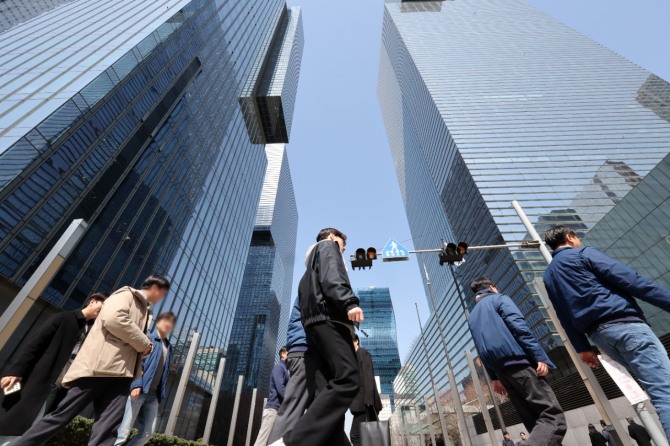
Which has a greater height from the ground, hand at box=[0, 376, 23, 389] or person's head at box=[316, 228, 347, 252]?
person's head at box=[316, 228, 347, 252]

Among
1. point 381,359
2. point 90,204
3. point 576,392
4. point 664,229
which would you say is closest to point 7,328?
point 90,204

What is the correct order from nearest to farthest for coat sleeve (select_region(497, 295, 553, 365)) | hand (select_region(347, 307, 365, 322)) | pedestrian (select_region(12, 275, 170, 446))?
1. hand (select_region(347, 307, 365, 322))
2. pedestrian (select_region(12, 275, 170, 446))
3. coat sleeve (select_region(497, 295, 553, 365))

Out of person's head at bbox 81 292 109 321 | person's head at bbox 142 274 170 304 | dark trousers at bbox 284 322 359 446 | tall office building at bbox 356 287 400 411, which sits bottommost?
dark trousers at bbox 284 322 359 446

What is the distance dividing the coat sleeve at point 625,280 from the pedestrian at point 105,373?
13.0ft

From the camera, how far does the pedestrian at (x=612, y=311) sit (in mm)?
2078

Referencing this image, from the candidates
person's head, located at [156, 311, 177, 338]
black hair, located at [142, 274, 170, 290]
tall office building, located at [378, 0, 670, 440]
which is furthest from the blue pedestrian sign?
tall office building, located at [378, 0, 670, 440]

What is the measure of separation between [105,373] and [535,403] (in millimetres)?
3619

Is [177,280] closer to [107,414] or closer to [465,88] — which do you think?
[107,414]

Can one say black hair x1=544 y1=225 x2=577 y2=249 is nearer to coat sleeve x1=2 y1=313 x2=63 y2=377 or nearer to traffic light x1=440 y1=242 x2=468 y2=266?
coat sleeve x1=2 y1=313 x2=63 y2=377

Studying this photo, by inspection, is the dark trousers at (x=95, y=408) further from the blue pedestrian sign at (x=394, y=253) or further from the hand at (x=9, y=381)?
the blue pedestrian sign at (x=394, y=253)

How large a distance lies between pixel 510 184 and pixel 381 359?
75030 mm

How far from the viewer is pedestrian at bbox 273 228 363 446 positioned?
1654 mm

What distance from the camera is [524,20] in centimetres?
8425

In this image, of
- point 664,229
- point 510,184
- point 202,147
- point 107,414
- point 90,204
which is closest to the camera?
point 107,414
